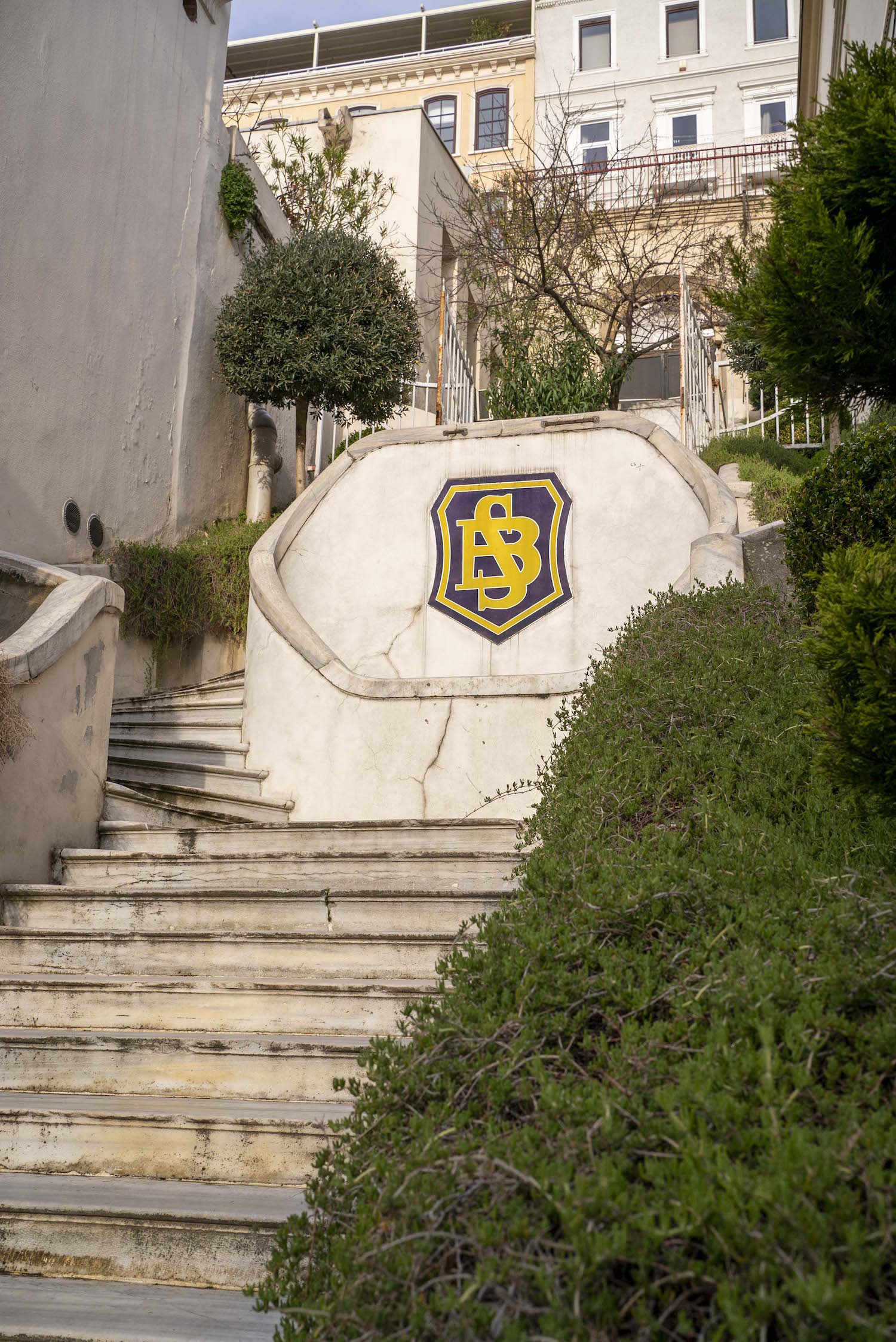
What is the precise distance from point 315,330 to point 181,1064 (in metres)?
8.93

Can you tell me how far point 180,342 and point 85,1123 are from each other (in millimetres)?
9063

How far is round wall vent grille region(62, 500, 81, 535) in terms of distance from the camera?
858 centimetres

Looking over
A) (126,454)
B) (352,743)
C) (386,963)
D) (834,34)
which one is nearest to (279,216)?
(126,454)

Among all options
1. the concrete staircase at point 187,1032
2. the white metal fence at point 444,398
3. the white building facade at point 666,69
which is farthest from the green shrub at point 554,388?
the white building facade at point 666,69

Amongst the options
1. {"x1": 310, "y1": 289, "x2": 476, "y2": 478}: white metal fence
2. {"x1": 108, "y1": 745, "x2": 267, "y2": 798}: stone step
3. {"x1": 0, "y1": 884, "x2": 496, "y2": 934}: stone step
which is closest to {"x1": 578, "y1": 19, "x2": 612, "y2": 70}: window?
{"x1": 310, "y1": 289, "x2": 476, "y2": 478}: white metal fence

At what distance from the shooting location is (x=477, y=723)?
6.03 m

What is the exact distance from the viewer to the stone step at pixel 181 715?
7.16 metres

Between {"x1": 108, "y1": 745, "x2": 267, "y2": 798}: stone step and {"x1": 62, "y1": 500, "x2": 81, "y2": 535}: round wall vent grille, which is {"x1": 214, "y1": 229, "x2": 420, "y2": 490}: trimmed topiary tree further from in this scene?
{"x1": 108, "y1": 745, "x2": 267, "y2": 798}: stone step

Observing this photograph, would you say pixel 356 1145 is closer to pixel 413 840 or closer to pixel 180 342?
→ pixel 413 840

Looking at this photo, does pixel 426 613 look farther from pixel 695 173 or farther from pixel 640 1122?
pixel 695 173

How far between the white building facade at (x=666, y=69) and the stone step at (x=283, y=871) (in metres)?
25.3

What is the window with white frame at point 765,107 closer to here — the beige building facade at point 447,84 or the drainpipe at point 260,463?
the beige building facade at point 447,84

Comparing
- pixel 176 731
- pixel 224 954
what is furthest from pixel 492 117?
pixel 224 954

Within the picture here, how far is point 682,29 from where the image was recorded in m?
27.3
